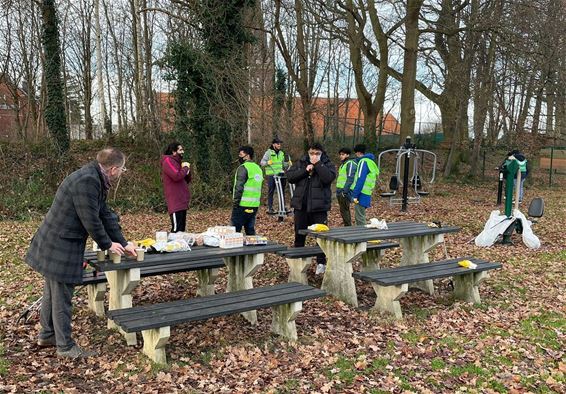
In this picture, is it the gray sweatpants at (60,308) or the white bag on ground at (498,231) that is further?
the white bag on ground at (498,231)

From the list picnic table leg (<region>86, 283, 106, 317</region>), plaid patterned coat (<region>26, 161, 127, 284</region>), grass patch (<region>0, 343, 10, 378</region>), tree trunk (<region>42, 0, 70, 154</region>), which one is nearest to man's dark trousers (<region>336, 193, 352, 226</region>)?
picnic table leg (<region>86, 283, 106, 317</region>)

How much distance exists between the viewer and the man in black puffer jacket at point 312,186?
6715 mm

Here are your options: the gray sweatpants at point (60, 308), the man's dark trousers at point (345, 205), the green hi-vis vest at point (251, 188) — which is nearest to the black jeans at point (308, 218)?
the green hi-vis vest at point (251, 188)

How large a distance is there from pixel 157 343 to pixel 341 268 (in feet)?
8.48

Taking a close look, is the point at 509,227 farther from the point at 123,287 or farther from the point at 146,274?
the point at 123,287

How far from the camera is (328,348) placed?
479 cm

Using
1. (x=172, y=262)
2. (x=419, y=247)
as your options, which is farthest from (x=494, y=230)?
(x=172, y=262)

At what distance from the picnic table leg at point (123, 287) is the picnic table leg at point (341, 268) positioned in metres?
2.36

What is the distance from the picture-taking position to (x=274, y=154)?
1172 cm

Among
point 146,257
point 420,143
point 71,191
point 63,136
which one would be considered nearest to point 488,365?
point 146,257

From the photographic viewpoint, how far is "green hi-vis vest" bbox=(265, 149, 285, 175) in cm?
1173

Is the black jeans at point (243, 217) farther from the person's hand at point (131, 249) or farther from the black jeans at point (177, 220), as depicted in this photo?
the person's hand at point (131, 249)

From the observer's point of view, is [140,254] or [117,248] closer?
[117,248]

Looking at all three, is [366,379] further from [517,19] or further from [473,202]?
[517,19]
